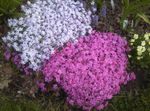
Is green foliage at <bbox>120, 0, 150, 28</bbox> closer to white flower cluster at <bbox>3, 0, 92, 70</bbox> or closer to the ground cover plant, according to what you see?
the ground cover plant

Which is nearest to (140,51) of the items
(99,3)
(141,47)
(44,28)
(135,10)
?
(141,47)

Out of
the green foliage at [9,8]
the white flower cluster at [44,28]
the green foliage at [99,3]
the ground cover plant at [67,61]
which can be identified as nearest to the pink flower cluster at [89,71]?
the ground cover plant at [67,61]

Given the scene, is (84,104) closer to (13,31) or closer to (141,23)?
(13,31)

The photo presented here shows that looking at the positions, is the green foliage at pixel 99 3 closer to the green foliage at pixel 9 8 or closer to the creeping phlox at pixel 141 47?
the creeping phlox at pixel 141 47

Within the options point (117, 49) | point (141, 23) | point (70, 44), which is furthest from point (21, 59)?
point (141, 23)

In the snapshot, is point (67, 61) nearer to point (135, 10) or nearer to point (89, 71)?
point (89, 71)
